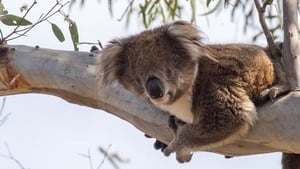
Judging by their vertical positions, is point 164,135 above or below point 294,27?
below

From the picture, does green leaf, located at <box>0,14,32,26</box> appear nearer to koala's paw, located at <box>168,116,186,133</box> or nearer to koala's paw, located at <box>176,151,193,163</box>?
koala's paw, located at <box>168,116,186,133</box>

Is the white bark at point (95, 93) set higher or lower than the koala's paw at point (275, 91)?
lower

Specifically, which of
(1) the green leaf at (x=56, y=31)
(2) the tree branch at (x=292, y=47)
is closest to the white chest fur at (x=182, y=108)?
(2) the tree branch at (x=292, y=47)

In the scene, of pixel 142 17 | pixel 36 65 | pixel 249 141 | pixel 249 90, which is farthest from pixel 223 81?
pixel 142 17

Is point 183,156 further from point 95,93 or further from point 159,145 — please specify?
point 95,93

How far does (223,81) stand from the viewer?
138 inches

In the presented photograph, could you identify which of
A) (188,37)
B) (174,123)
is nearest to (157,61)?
(188,37)

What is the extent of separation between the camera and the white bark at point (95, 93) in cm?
308

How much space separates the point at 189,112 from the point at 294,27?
1.88ft

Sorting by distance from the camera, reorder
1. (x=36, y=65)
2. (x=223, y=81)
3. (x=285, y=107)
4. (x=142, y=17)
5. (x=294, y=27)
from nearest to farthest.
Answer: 1. (x=285, y=107)
2. (x=294, y=27)
3. (x=223, y=81)
4. (x=36, y=65)
5. (x=142, y=17)

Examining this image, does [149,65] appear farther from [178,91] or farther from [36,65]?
[36,65]

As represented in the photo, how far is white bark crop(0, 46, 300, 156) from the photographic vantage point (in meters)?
3.08

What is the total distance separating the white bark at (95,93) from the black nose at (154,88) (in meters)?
0.12

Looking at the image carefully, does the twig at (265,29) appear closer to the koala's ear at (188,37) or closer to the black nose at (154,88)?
the koala's ear at (188,37)
